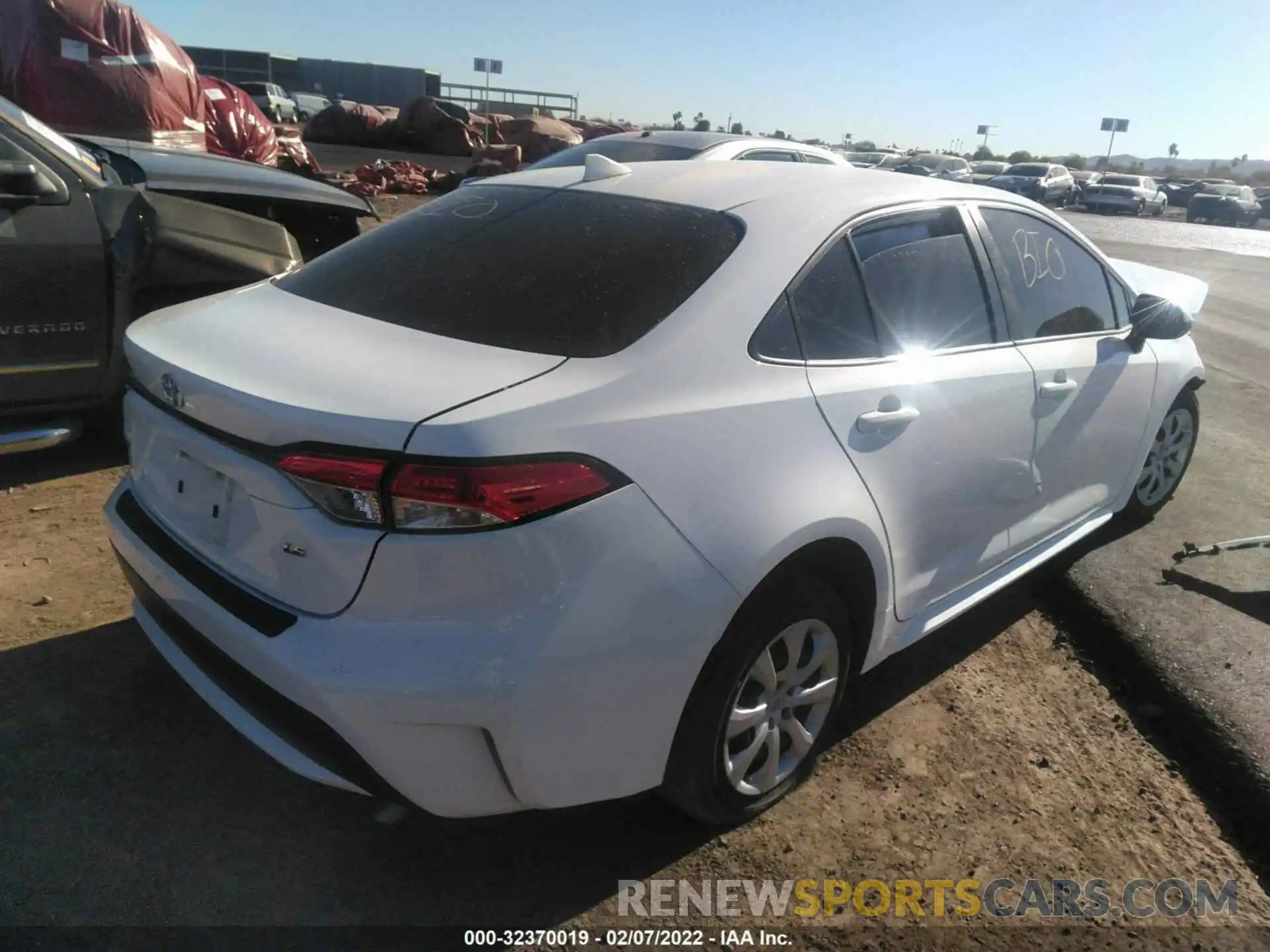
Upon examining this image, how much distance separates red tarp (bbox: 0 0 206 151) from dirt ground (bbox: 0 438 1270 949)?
33.0ft

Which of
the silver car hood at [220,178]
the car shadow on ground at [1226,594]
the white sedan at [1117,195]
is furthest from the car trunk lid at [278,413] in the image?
the white sedan at [1117,195]

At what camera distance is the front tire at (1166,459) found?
4.61 m

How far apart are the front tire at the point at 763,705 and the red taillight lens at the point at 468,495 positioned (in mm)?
616

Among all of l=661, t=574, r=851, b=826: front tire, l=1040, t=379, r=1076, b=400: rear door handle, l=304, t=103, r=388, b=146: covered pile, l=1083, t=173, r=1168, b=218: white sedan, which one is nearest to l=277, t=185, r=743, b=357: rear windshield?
l=661, t=574, r=851, b=826: front tire

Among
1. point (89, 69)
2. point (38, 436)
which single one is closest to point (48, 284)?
point (38, 436)

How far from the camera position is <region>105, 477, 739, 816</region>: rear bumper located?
6.13 feet

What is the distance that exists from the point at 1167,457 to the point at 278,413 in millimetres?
4384

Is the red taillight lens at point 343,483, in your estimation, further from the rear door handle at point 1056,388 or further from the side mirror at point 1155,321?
the side mirror at point 1155,321

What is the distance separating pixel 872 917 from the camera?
236cm

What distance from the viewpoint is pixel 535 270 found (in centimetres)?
253

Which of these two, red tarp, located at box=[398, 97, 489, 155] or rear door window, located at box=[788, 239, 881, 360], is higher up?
rear door window, located at box=[788, 239, 881, 360]

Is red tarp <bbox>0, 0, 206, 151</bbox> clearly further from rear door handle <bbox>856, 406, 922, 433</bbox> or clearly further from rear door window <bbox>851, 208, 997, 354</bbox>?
rear door handle <bbox>856, 406, 922, 433</bbox>

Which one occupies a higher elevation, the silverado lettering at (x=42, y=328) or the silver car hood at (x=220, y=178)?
the silver car hood at (x=220, y=178)

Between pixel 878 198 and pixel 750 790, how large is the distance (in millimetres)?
1754
